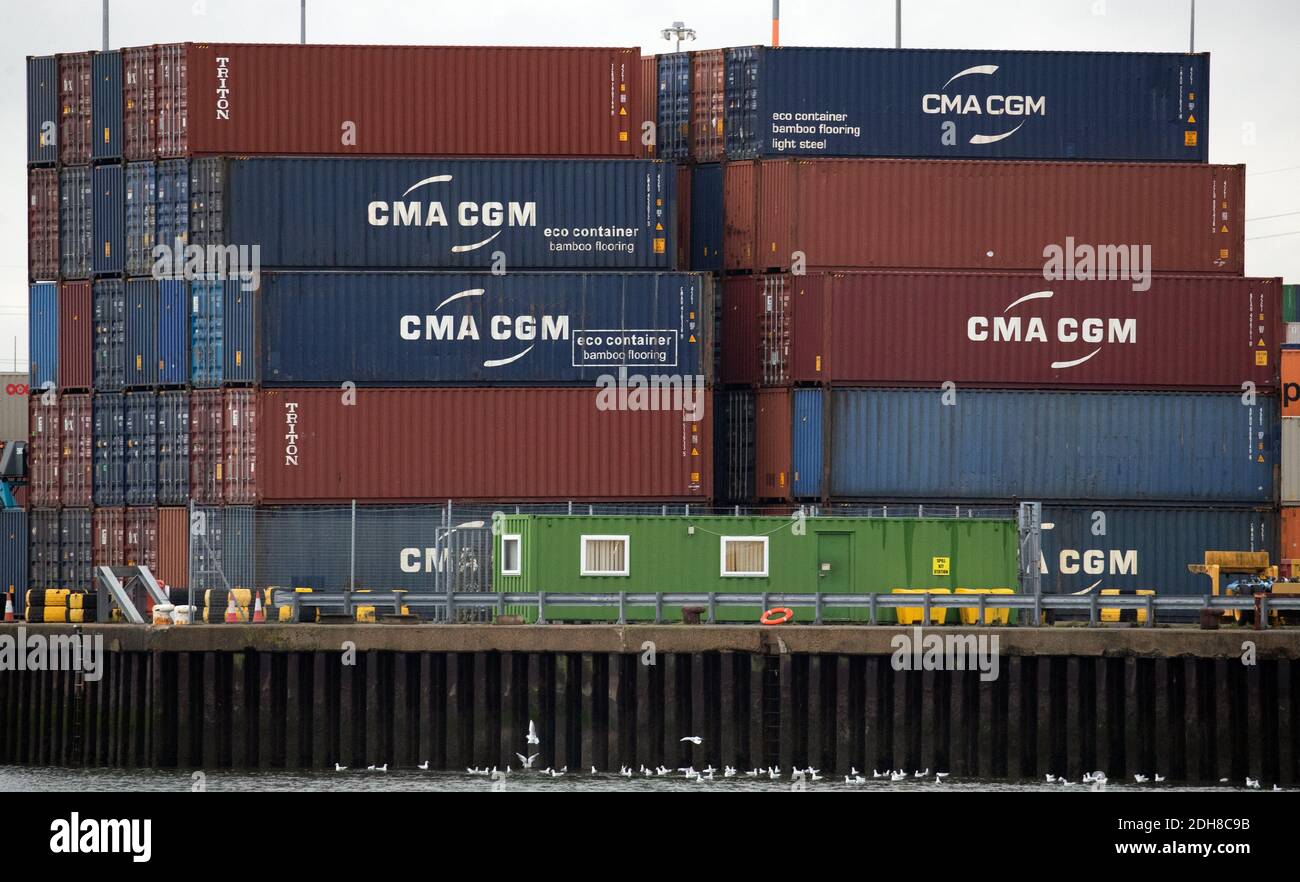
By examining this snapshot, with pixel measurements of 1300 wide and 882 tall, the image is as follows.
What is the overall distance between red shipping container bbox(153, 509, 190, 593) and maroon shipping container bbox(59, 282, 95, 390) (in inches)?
170

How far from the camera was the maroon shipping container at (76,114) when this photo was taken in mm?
53188

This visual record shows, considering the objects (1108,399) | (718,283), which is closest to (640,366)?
(718,283)

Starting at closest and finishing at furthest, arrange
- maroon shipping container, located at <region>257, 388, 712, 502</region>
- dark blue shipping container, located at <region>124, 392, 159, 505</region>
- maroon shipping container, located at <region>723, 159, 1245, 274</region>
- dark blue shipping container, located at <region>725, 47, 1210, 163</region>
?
maroon shipping container, located at <region>257, 388, 712, 502</region> → dark blue shipping container, located at <region>124, 392, 159, 505</region> → maroon shipping container, located at <region>723, 159, 1245, 274</region> → dark blue shipping container, located at <region>725, 47, 1210, 163</region>

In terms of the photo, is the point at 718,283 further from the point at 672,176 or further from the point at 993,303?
the point at 993,303

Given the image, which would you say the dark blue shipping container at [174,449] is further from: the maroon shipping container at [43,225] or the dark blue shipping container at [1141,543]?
the dark blue shipping container at [1141,543]

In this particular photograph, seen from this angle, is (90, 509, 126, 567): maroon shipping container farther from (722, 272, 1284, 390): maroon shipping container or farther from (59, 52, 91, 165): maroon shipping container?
(722, 272, 1284, 390): maroon shipping container

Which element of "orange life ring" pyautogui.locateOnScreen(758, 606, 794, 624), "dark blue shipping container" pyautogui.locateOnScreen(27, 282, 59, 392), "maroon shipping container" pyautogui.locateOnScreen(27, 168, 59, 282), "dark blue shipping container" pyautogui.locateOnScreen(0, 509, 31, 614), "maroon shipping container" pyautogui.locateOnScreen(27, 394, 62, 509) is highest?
"maroon shipping container" pyautogui.locateOnScreen(27, 168, 59, 282)

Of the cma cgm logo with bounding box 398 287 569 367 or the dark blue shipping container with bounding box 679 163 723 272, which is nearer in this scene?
the cma cgm logo with bounding box 398 287 569 367

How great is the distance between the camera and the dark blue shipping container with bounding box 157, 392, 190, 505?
51188 millimetres

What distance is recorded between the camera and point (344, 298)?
5106 cm

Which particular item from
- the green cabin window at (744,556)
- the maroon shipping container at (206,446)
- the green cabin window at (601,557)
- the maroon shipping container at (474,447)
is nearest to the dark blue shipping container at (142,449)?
the maroon shipping container at (206,446)

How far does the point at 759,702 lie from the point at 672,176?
52.2 feet

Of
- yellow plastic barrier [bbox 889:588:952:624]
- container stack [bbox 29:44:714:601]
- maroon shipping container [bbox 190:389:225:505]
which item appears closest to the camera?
yellow plastic barrier [bbox 889:588:952:624]

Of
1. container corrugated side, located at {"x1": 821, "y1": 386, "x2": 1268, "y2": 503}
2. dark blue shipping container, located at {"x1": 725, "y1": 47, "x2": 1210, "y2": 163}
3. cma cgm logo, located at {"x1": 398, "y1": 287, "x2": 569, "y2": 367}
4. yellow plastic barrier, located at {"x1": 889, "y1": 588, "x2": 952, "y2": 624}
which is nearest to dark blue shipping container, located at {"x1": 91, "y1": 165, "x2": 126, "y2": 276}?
cma cgm logo, located at {"x1": 398, "y1": 287, "x2": 569, "y2": 367}
